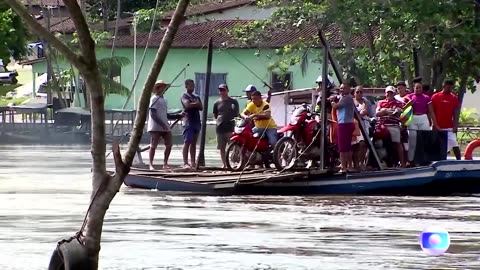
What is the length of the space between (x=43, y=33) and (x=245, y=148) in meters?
13.1

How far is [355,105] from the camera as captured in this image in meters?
20.4

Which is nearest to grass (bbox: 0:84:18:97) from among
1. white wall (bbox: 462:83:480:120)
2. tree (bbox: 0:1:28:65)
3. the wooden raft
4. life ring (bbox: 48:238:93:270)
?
life ring (bbox: 48:238:93:270)

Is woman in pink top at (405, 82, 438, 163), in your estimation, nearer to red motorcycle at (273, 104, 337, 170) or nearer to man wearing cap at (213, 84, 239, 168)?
red motorcycle at (273, 104, 337, 170)

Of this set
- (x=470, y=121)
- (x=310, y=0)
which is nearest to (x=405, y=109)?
(x=310, y=0)

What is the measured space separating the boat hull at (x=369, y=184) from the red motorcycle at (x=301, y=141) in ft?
1.60

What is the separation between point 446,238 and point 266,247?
1821 millimetres

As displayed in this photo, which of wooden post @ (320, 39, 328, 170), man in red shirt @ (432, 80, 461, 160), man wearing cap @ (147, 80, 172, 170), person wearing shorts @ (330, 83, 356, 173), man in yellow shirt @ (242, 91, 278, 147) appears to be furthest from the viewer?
man wearing cap @ (147, 80, 172, 170)

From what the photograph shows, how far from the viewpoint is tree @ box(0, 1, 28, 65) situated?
47.9 meters

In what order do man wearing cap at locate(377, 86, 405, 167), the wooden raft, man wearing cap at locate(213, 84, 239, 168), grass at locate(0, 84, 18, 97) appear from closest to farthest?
grass at locate(0, 84, 18, 97), the wooden raft, man wearing cap at locate(377, 86, 405, 167), man wearing cap at locate(213, 84, 239, 168)

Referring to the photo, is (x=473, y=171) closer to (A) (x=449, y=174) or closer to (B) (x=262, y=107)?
(A) (x=449, y=174)

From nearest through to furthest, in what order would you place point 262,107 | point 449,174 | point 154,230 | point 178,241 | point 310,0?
point 178,241 < point 154,230 < point 449,174 < point 262,107 < point 310,0

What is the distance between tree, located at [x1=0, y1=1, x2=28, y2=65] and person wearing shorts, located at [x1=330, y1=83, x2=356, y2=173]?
28006mm

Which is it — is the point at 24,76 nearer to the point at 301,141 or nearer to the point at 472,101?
the point at 472,101

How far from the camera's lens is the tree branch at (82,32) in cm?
874
